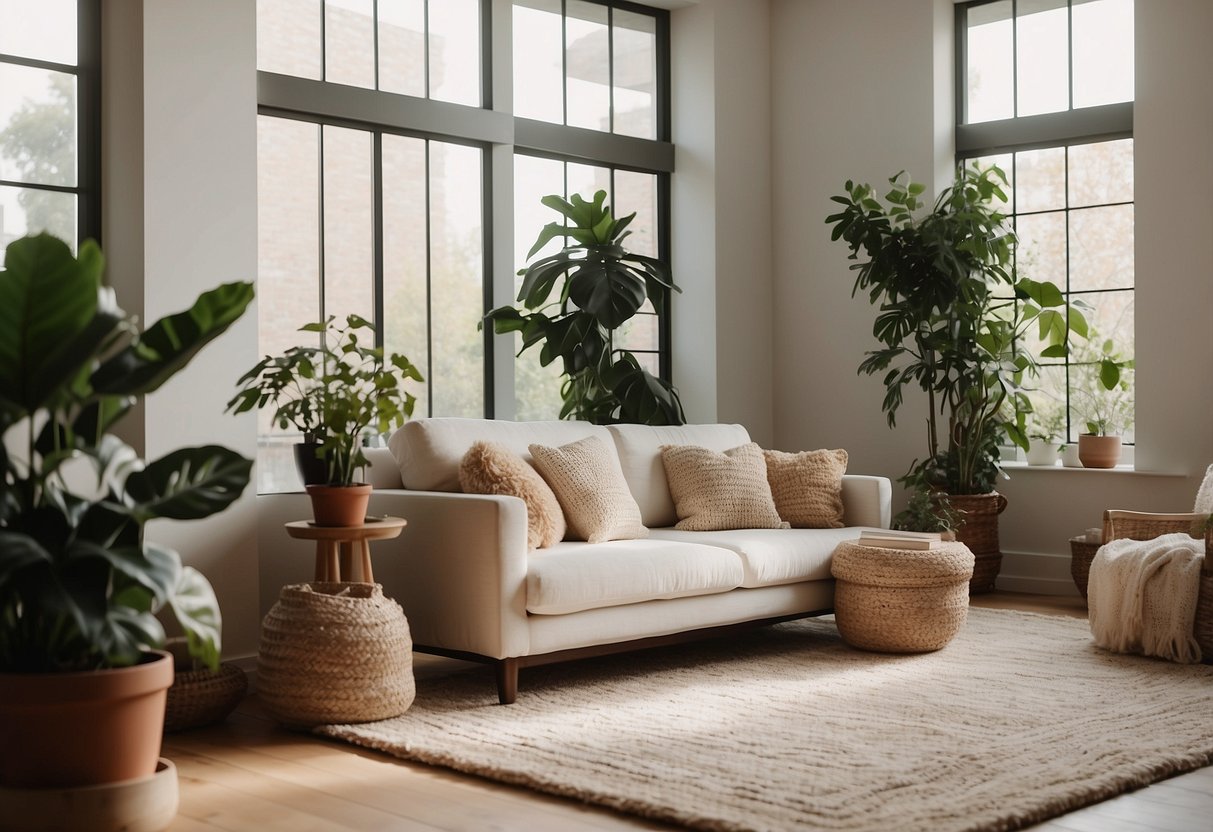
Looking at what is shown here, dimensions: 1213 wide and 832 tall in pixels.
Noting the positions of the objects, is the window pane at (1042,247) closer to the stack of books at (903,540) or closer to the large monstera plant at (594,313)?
the large monstera plant at (594,313)

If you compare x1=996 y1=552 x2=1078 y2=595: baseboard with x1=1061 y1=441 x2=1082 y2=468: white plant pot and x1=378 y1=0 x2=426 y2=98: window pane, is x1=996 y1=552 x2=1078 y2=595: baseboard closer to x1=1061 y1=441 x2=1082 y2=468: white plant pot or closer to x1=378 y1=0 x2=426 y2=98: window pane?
x1=1061 y1=441 x2=1082 y2=468: white plant pot

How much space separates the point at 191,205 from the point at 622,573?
204 centimetres

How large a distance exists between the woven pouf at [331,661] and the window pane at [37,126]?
1847 mm

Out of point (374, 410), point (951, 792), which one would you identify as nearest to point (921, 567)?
point (951, 792)

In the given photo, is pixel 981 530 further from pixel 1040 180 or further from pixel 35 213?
pixel 35 213

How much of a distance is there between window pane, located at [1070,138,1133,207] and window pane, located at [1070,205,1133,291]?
61 millimetres

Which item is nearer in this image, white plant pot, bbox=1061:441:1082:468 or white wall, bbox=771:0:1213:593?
white wall, bbox=771:0:1213:593

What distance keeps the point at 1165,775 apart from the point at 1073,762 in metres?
0.22

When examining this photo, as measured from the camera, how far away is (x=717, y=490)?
5.28 metres

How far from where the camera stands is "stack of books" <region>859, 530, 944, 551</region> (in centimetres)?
494

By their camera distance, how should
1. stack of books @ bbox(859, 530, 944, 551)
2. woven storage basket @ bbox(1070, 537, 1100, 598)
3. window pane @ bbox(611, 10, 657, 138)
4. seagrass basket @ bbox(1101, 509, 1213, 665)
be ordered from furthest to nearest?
1. window pane @ bbox(611, 10, 657, 138)
2. woven storage basket @ bbox(1070, 537, 1100, 598)
3. seagrass basket @ bbox(1101, 509, 1213, 665)
4. stack of books @ bbox(859, 530, 944, 551)

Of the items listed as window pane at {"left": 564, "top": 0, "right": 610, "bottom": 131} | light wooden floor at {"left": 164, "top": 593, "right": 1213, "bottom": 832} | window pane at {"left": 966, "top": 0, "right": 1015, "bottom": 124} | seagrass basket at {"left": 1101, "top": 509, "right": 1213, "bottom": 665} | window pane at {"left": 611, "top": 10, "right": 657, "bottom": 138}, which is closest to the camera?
light wooden floor at {"left": 164, "top": 593, "right": 1213, "bottom": 832}

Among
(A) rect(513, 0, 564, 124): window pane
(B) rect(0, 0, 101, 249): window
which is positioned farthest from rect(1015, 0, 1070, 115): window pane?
(B) rect(0, 0, 101, 249): window

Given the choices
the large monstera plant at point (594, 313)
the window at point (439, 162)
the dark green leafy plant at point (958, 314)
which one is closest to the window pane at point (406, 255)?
the window at point (439, 162)
